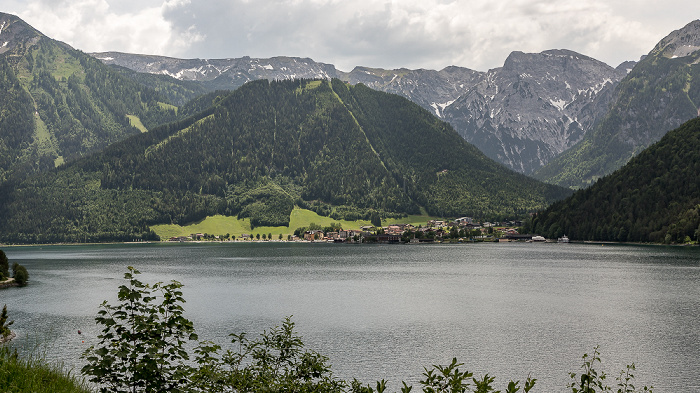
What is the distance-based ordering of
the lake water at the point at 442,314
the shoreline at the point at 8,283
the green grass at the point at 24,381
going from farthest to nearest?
the shoreline at the point at 8,283 → the lake water at the point at 442,314 → the green grass at the point at 24,381

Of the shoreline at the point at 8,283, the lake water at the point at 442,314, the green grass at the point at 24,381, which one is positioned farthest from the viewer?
the shoreline at the point at 8,283

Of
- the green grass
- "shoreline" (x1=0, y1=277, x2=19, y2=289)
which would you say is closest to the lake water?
"shoreline" (x1=0, y1=277, x2=19, y2=289)

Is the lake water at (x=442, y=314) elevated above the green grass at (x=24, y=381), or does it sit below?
below

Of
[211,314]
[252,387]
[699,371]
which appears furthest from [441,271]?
[252,387]

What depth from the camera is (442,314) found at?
89.2 meters

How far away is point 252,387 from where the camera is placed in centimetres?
2466

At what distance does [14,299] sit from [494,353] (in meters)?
86.2

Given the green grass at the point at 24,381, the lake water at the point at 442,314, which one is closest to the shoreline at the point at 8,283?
the lake water at the point at 442,314

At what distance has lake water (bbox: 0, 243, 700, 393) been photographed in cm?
5900

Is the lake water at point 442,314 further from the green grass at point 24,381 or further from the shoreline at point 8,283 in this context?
Answer: the green grass at point 24,381

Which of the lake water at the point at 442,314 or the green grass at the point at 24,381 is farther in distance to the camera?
the lake water at the point at 442,314

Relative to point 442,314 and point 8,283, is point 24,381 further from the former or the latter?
point 8,283

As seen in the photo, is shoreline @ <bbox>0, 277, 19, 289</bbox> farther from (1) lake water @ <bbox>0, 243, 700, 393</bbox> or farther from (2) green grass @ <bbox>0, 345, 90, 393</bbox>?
(2) green grass @ <bbox>0, 345, 90, 393</bbox>

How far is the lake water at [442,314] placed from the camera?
194 ft
